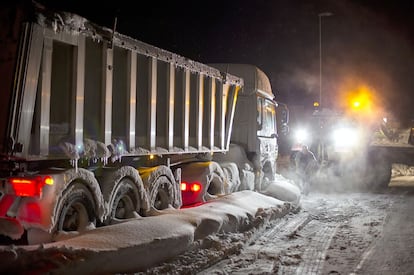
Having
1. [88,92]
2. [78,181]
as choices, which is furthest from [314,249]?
[88,92]

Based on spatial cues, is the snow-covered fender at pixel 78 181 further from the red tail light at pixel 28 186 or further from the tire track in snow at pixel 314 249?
the tire track in snow at pixel 314 249

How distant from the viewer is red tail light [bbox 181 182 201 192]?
9.68 m

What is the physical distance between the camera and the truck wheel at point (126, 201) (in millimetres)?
7078

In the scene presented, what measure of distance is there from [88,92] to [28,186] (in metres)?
1.58

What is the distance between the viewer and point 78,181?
6.10 metres

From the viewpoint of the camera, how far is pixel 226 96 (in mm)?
11250

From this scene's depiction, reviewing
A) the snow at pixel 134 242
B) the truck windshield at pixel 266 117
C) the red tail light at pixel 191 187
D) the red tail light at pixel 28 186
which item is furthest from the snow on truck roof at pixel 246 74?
the red tail light at pixel 28 186

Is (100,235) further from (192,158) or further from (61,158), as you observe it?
(192,158)

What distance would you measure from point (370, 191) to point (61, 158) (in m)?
13.2

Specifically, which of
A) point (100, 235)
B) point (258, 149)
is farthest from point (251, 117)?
point (100, 235)

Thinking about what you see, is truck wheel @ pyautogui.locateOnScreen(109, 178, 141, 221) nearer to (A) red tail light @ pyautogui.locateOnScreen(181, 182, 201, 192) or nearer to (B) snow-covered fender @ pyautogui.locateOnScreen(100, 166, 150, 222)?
(B) snow-covered fender @ pyautogui.locateOnScreen(100, 166, 150, 222)

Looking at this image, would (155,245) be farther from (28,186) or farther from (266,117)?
(266,117)

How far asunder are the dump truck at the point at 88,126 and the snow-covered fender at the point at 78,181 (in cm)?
1

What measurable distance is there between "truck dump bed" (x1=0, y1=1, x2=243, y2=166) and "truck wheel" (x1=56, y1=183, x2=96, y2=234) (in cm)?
44
